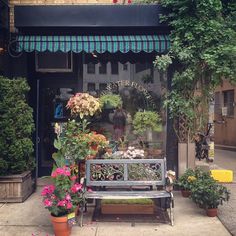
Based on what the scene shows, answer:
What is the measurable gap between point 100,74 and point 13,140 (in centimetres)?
286

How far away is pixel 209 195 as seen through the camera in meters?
6.47

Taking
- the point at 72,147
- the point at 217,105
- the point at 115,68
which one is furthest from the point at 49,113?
the point at 217,105

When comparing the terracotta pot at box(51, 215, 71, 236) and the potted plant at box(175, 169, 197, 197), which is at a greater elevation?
the potted plant at box(175, 169, 197, 197)

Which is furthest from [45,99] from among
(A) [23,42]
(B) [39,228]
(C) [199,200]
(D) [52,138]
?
(C) [199,200]

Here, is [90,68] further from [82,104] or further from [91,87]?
[82,104]

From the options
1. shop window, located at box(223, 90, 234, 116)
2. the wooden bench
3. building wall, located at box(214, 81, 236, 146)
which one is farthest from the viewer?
shop window, located at box(223, 90, 234, 116)

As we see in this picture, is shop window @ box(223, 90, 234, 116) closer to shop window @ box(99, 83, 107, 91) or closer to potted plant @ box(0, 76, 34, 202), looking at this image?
shop window @ box(99, 83, 107, 91)

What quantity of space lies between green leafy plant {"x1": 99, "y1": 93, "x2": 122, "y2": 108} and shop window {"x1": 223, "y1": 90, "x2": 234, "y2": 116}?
976 centimetres

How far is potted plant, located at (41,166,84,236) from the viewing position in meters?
5.62

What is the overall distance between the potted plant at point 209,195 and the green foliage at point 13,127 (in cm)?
366

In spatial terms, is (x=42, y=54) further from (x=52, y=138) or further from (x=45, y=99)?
(x=52, y=138)

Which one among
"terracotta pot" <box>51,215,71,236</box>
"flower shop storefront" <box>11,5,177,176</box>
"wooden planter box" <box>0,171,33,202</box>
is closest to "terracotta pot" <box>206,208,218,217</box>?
Result: "flower shop storefront" <box>11,5,177,176</box>

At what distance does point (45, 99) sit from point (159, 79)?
3.17 metres

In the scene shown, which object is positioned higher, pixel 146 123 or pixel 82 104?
pixel 82 104
